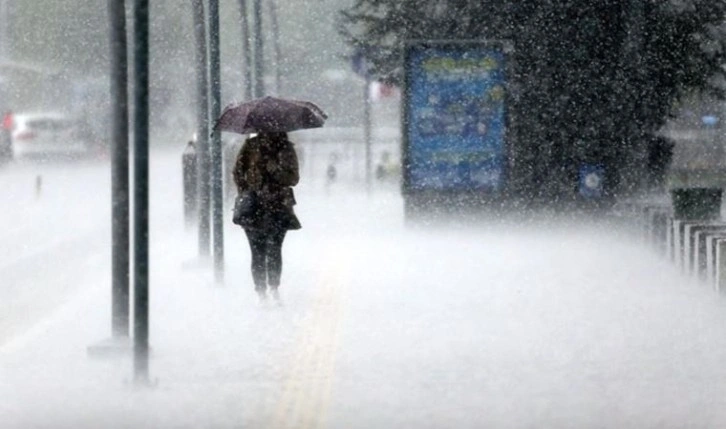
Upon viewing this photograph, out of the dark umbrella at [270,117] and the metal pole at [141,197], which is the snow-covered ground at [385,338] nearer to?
the metal pole at [141,197]

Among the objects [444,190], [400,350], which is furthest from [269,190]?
[444,190]

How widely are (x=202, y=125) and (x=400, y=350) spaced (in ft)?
23.3

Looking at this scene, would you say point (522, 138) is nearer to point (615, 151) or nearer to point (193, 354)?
point (615, 151)

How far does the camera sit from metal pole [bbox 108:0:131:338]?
1277 cm

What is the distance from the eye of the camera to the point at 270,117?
16328 mm

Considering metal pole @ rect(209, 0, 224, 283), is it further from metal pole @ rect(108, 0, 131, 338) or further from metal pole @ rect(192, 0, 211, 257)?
metal pole @ rect(108, 0, 131, 338)

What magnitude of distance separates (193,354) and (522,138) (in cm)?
1518

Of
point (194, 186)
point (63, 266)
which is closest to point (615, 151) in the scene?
point (194, 186)

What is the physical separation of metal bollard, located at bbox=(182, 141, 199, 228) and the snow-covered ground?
104 cm

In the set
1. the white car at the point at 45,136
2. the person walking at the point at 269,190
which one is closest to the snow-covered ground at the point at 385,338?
the person walking at the point at 269,190

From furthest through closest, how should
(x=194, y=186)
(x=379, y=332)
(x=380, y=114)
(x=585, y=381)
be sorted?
(x=380, y=114) < (x=194, y=186) < (x=379, y=332) < (x=585, y=381)

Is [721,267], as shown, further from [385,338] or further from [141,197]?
[141,197]

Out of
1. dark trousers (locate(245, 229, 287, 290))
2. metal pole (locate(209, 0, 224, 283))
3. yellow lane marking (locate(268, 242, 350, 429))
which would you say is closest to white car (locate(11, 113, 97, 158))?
metal pole (locate(209, 0, 224, 283))

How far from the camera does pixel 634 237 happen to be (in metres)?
24.1
